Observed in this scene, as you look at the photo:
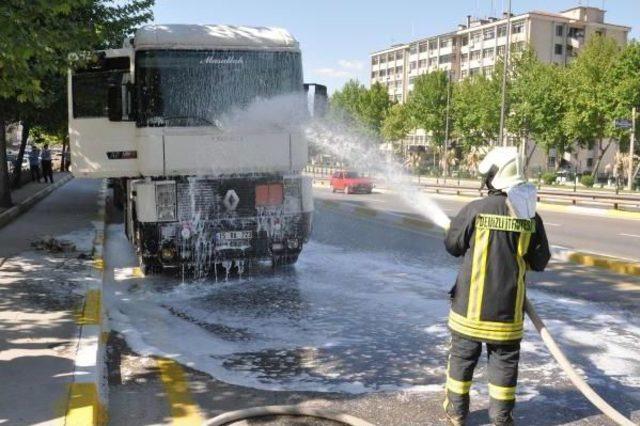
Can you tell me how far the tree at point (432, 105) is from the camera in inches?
2689

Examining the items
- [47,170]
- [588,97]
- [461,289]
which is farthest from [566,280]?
[588,97]

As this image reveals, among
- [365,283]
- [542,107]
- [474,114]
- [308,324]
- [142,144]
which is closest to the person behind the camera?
[308,324]

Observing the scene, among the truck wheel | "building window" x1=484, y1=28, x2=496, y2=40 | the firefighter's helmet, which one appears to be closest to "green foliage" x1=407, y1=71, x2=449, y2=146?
"building window" x1=484, y1=28, x2=496, y2=40

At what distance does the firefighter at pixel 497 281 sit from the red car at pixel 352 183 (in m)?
30.1

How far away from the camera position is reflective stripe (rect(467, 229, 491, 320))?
3.83 meters

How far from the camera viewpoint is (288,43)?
8336mm

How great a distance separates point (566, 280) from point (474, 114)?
170 ft

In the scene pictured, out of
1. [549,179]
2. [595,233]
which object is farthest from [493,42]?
[595,233]

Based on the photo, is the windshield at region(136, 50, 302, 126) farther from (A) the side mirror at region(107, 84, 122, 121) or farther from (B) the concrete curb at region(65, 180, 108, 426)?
(B) the concrete curb at region(65, 180, 108, 426)

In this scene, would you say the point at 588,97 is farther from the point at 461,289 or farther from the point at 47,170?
the point at 461,289

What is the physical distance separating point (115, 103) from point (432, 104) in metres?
63.6

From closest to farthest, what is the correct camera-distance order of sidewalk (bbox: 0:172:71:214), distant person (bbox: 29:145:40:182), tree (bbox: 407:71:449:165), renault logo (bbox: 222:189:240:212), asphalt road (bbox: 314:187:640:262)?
1. renault logo (bbox: 222:189:240:212)
2. asphalt road (bbox: 314:187:640:262)
3. sidewalk (bbox: 0:172:71:214)
4. distant person (bbox: 29:145:40:182)
5. tree (bbox: 407:71:449:165)

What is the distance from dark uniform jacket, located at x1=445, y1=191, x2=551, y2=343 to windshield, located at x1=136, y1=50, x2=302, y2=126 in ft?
16.1

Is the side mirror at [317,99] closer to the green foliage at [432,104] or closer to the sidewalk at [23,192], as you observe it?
the sidewalk at [23,192]
